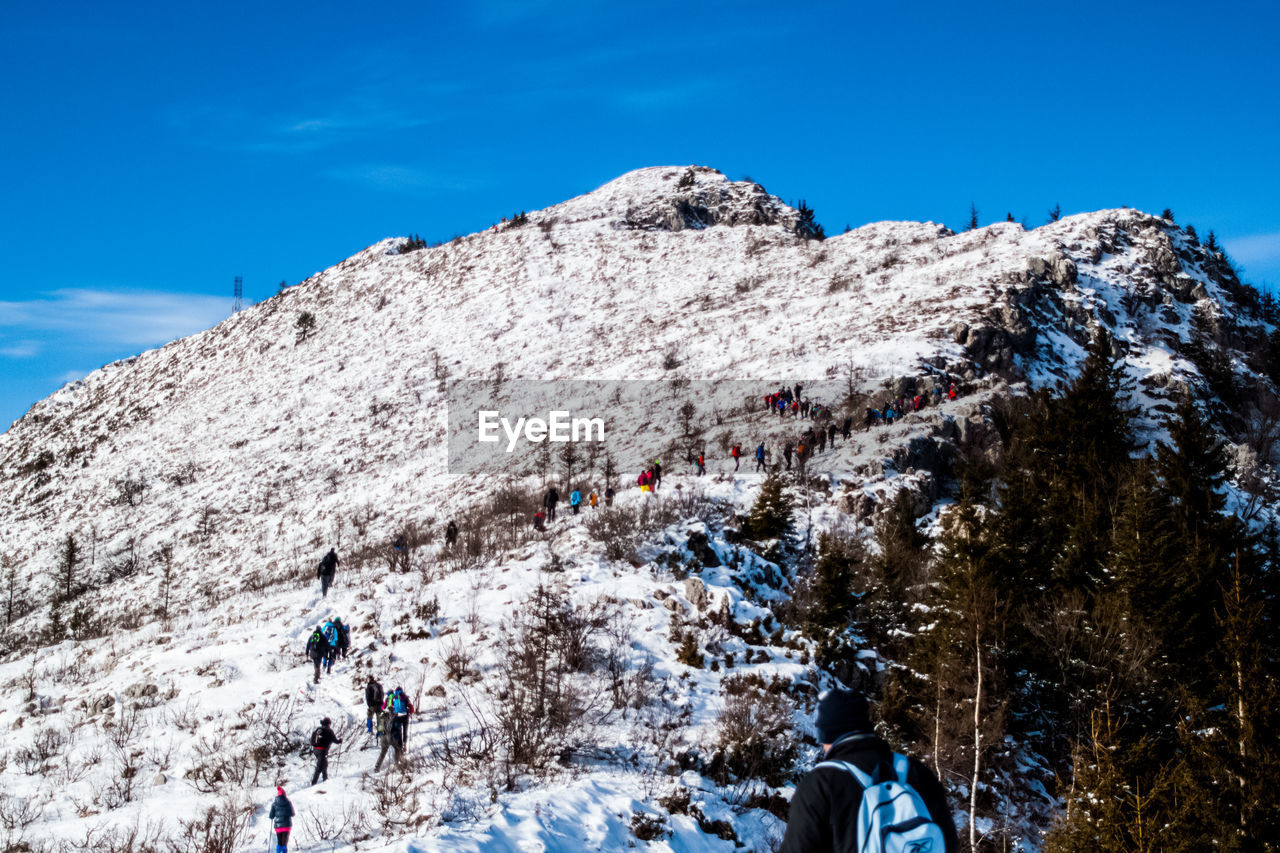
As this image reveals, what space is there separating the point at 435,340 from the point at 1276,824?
64.4m

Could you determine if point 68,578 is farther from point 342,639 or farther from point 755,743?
point 755,743

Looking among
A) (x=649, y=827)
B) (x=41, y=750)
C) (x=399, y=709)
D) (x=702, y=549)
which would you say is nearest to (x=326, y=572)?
(x=41, y=750)

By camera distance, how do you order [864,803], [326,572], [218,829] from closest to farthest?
[864,803]
[218,829]
[326,572]

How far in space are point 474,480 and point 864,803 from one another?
133 feet

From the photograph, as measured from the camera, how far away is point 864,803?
10.3ft

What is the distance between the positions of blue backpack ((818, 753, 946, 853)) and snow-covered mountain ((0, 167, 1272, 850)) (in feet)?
23.2

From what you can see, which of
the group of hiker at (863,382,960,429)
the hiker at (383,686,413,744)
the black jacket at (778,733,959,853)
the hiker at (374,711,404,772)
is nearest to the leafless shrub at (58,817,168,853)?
the hiker at (374,711,404,772)

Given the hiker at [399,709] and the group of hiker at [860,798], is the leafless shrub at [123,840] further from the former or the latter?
the group of hiker at [860,798]

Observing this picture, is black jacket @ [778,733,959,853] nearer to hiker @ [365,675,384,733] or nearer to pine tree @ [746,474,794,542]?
hiker @ [365,675,384,733]

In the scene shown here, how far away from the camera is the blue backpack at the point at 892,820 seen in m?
3.13

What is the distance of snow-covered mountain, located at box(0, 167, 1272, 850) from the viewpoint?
13.4 metres

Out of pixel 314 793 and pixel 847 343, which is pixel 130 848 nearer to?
pixel 314 793

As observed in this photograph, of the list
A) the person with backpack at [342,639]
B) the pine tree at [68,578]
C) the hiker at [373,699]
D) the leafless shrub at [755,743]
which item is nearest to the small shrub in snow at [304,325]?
the pine tree at [68,578]

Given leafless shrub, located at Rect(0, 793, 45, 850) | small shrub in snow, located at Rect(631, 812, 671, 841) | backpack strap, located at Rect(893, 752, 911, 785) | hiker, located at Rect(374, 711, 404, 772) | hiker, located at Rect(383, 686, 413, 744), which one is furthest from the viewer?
hiker, located at Rect(383, 686, 413, 744)
